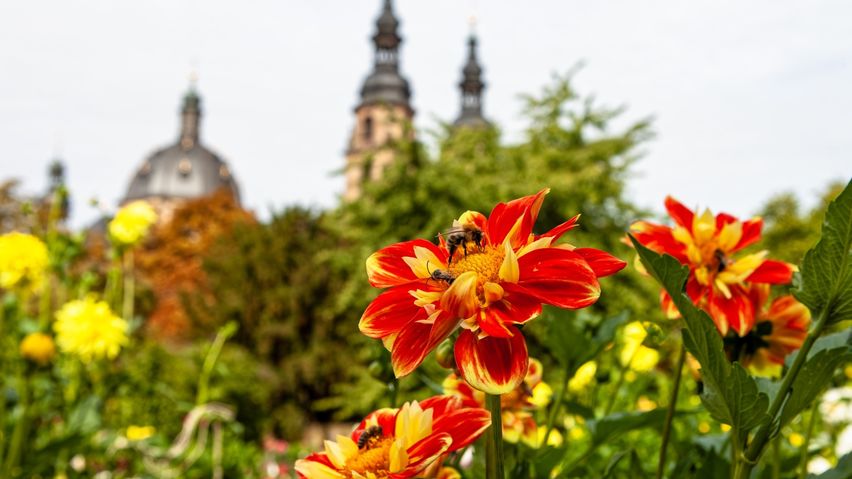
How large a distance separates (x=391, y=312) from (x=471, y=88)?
133 ft

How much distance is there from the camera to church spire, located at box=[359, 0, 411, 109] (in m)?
A: 37.2

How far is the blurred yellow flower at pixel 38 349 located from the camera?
1.88 meters

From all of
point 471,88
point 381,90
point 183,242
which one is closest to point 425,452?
point 183,242

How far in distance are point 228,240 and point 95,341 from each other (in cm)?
1230

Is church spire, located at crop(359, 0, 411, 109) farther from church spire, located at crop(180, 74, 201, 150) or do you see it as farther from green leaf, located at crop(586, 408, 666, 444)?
green leaf, located at crop(586, 408, 666, 444)

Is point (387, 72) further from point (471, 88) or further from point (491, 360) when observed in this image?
point (491, 360)

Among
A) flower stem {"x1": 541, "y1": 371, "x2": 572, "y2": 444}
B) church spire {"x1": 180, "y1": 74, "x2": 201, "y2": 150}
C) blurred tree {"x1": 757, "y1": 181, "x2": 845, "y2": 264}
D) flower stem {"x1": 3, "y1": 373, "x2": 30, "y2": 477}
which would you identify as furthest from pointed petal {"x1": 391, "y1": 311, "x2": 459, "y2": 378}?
church spire {"x1": 180, "y1": 74, "x2": 201, "y2": 150}

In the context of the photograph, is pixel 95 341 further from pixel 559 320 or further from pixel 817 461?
pixel 817 461

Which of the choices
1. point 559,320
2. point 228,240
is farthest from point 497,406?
point 228,240

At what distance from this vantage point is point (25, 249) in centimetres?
Answer: 227

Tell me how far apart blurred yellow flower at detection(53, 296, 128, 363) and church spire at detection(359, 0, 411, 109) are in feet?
117

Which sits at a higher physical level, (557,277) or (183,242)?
(183,242)

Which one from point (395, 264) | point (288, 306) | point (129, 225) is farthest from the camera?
point (288, 306)

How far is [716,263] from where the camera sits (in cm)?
76
